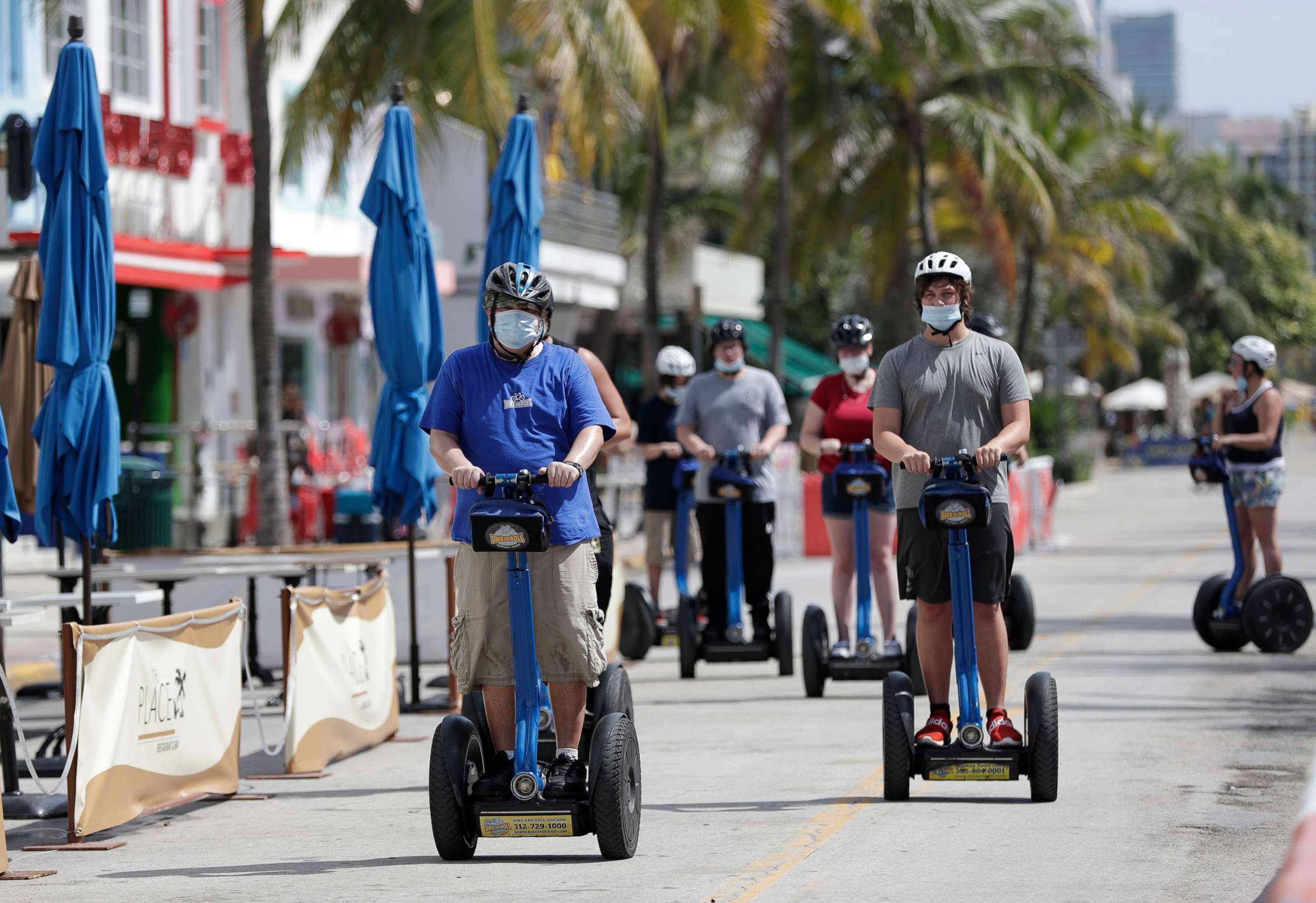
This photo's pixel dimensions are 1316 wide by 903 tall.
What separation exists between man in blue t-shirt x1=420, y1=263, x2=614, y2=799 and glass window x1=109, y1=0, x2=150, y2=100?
19.5m

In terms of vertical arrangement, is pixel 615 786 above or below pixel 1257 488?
below

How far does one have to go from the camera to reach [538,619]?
722cm

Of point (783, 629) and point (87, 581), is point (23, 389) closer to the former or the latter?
point (87, 581)

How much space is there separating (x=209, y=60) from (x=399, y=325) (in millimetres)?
16616

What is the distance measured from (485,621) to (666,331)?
3812cm

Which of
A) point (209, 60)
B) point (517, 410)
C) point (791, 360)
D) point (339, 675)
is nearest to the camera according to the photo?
point (517, 410)

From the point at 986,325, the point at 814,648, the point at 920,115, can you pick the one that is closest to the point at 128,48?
the point at 920,115

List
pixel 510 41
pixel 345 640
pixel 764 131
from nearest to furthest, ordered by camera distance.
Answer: pixel 345 640
pixel 510 41
pixel 764 131

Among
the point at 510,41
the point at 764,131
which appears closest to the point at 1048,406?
the point at 764,131

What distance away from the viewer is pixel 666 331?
45.2 meters

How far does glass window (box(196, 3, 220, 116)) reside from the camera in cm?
2734

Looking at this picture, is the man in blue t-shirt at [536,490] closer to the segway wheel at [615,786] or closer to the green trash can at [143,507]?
the segway wheel at [615,786]

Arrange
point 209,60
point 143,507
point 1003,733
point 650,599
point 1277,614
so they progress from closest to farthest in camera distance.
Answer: point 1003,733
point 1277,614
point 650,599
point 143,507
point 209,60

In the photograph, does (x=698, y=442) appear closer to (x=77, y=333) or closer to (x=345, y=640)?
(x=345, y=640)
